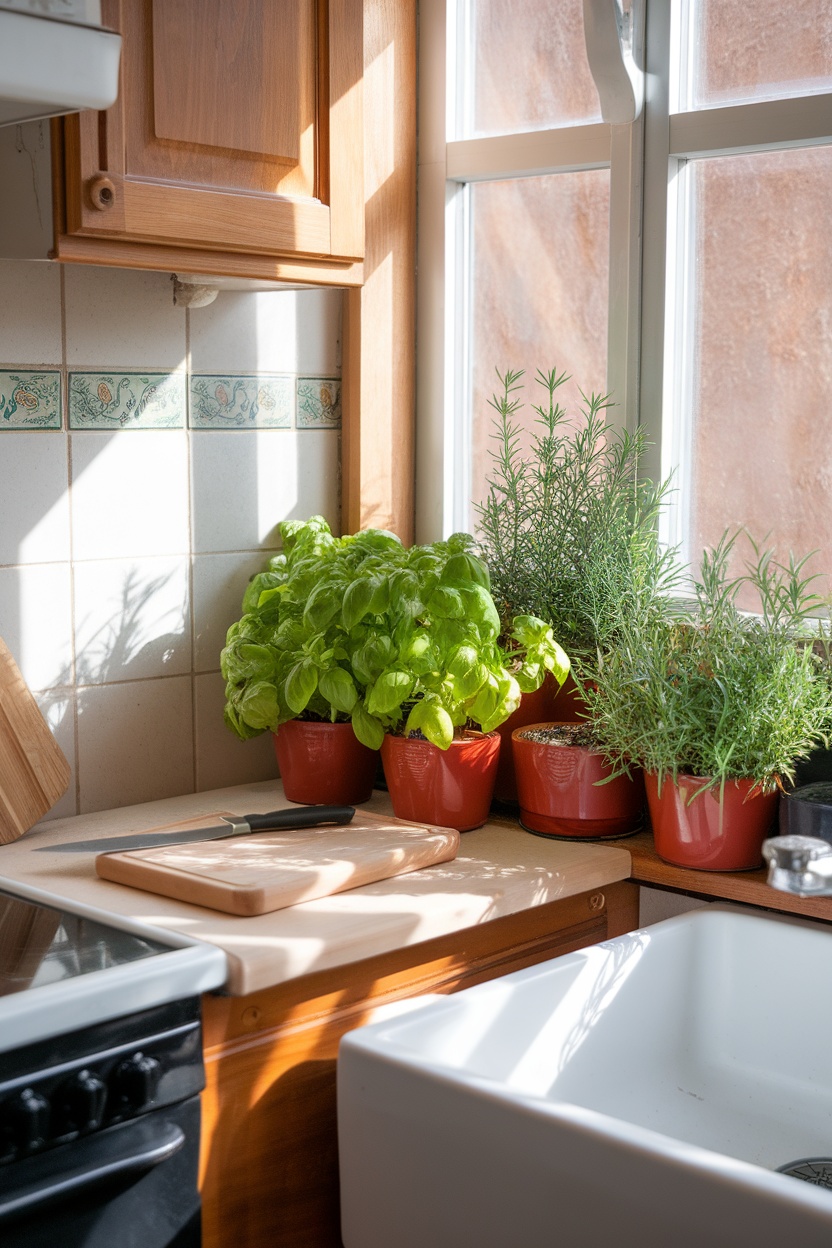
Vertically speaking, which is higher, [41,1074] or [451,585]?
[451,585]

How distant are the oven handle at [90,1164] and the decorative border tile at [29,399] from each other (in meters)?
0.81

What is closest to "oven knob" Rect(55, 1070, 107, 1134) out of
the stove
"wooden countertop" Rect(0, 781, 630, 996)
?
the stove

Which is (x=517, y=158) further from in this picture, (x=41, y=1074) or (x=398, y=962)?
(x=41, y=1074)

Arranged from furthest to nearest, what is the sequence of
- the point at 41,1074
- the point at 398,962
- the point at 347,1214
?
the point at 398,962 < the point at 347,1214 < the point at 41,1074

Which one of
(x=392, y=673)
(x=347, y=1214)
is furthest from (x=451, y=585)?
(x=347, y=1214)

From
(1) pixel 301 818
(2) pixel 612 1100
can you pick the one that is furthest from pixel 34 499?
(2) pixel 612 1100

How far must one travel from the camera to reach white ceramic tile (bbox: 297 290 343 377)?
6.12 ft

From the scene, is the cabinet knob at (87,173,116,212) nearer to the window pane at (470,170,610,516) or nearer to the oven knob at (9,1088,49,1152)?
the window pane at (470,170,610,516)

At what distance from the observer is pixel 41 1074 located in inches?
42.1

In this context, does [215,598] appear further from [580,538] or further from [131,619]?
[580,538]

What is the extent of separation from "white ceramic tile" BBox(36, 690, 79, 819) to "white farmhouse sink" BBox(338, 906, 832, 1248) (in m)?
0.62

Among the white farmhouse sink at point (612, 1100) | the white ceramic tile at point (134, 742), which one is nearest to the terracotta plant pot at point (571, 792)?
the white farmhouse sink at point (612, 1100)

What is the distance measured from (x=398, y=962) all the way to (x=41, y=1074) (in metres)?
0.40

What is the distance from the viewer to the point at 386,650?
1.57 meters
